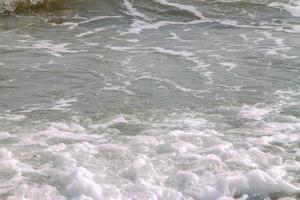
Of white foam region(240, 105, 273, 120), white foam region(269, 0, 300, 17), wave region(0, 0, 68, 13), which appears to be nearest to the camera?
white foam region(240, 105, 273, 120)

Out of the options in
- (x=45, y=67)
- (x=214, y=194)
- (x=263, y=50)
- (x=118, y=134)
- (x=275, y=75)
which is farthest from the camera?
(x=263, y=50)

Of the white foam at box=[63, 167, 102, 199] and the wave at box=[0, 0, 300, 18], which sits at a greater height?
the white foam at box=[63, 167, 102, 199]

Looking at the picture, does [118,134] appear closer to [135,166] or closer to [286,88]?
[135,166]

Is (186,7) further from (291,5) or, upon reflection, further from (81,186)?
(81,186)

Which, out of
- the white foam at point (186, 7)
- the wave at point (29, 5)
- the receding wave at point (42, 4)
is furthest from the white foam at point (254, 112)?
the wave at point (29, 5)

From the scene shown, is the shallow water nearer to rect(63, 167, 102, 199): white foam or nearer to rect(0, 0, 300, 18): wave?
rect(63, 167, 102, 199): white foam

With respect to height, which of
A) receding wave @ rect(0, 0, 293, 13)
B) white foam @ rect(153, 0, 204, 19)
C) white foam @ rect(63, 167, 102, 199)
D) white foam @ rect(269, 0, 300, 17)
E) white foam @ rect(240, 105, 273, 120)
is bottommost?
white foam @ rect(269, 0, 300, 17)

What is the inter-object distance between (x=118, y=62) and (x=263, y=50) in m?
2.70

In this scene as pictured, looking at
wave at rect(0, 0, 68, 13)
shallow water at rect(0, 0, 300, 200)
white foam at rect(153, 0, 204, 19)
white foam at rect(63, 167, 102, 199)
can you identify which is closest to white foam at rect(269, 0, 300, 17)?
shallow water at rect(0, 0, 300, 200)

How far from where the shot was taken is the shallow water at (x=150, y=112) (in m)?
4.58

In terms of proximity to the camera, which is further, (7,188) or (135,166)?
(135,166)

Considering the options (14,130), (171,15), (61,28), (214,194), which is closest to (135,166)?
(214,194)

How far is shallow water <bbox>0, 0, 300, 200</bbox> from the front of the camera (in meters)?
4.58

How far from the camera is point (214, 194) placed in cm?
441
